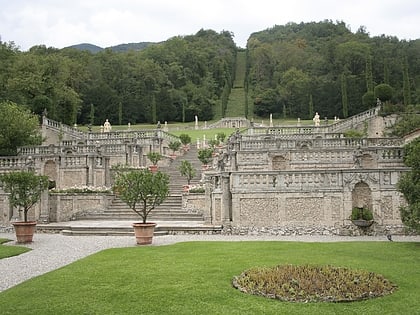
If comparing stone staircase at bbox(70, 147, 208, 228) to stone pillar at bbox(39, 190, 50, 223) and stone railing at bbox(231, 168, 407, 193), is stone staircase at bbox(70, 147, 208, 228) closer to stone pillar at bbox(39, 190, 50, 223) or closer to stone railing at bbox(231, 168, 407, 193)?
stone pillar at bbox(39, 190, 50, 223)

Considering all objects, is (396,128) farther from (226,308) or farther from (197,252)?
(226,308)

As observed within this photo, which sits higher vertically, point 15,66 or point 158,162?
point 15,66

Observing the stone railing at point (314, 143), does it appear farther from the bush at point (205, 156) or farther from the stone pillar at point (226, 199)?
the stone pillar at point (226, 199)

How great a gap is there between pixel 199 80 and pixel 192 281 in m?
92.3

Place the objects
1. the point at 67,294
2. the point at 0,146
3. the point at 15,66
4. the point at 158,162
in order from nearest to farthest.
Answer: the point at 67,294
the point at 0,146
the point at 158,162
the point at 15,66

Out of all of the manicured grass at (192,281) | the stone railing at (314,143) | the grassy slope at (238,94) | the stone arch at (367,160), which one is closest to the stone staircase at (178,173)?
the stone railing at (314,143)

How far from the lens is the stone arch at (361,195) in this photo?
60.8 feet

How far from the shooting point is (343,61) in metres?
82.2

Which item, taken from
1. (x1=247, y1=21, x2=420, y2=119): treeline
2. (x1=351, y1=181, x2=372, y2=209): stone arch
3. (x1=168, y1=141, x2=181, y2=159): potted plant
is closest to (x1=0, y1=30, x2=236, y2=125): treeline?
(x1=247, y1=21, x2=420, y2=119): treeline

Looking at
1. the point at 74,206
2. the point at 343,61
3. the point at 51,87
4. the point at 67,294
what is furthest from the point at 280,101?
the point at 67,294

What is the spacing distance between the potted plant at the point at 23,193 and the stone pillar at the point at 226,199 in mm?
7231

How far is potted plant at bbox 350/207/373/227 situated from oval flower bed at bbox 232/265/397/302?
8.64 metres

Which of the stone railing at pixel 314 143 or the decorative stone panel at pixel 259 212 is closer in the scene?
the decorative stone panel at pixel 259 212

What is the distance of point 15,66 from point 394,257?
5315cm
